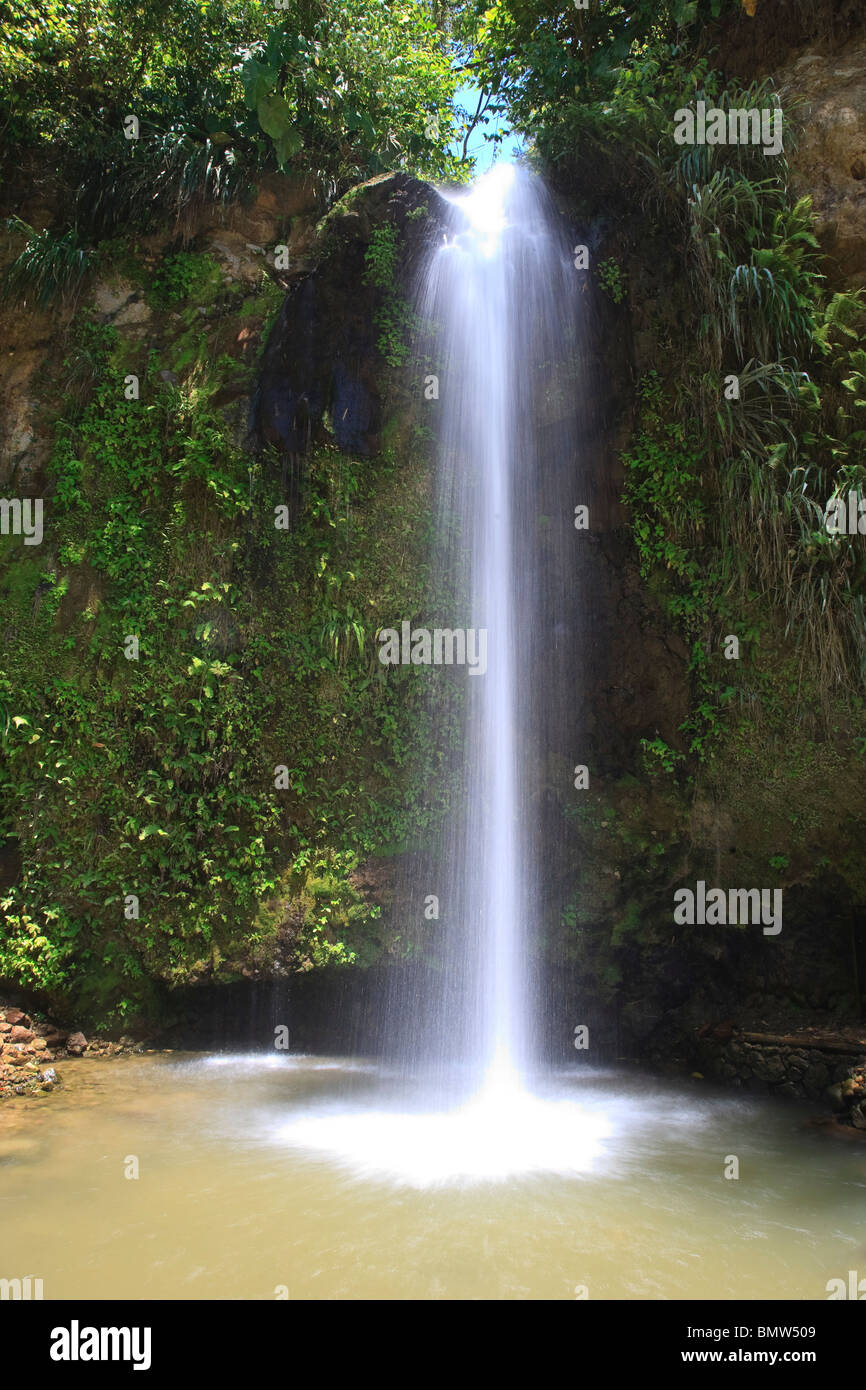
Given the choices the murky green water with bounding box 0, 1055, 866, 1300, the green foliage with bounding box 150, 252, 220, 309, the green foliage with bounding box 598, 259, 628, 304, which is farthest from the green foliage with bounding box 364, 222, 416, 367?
the murky green water with bounding box 0, 1055, 866, 1300

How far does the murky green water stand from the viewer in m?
3.67

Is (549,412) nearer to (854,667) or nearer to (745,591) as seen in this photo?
(745,591)

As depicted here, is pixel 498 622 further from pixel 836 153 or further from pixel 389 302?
pixel 836 153

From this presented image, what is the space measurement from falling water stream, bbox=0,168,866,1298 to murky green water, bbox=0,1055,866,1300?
2 cm

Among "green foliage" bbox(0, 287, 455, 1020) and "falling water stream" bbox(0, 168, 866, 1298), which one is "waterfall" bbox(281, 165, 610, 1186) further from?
"green foliage" bbox(0, 287, 455, 1020)

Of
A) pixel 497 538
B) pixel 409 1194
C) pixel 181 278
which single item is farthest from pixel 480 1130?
pixel 181 278

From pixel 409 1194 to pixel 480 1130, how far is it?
1.42 metres

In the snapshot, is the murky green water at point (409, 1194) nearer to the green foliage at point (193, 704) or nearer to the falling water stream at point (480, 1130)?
the falling water stream at point (480, 1130)

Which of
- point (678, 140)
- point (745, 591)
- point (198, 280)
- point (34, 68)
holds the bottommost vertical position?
point (745, 591)

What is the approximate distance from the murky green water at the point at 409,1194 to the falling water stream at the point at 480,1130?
0.02 m
